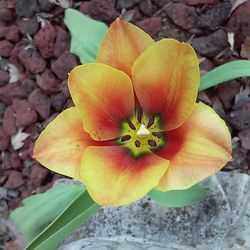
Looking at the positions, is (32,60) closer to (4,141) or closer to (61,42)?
(61,42)

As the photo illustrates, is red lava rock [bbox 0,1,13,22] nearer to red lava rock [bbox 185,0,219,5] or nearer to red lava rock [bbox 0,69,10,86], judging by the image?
red lava rock [bbox 0,69,10,86]

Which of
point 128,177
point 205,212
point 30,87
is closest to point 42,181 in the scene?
point 30,87

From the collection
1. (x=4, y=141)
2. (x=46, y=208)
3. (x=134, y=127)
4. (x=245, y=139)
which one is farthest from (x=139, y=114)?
(x=4, y=141)

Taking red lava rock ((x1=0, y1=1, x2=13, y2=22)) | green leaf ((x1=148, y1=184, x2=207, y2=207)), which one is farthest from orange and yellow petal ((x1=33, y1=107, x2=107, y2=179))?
red lava rock ((x1=0, y1=1, x2=13, y2=22))

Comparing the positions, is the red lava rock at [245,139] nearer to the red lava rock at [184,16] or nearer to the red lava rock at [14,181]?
the red lava rock at [184,16]

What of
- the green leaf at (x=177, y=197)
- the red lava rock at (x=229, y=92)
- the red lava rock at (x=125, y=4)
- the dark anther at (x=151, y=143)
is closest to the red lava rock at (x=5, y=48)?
the red lava rock at (x=125, y=4)

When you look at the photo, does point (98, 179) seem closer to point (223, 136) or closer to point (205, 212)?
point (223, 136)
